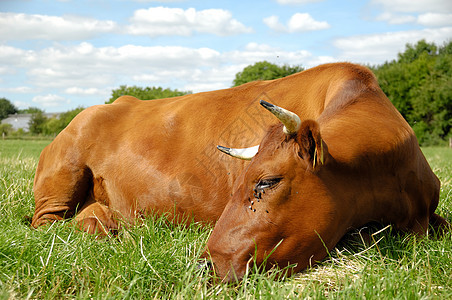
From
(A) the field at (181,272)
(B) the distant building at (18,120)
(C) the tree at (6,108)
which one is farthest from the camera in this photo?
(C) the tree at (6,108)

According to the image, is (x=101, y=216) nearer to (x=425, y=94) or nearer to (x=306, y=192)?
(x=306, y=192)

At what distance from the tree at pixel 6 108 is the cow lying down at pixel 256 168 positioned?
148 metres

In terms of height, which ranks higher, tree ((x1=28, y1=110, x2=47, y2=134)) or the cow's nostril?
tree ((x1=28, y1=110, x2=47, y2=134))

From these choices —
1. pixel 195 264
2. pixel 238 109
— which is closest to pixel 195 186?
pixel 238 109

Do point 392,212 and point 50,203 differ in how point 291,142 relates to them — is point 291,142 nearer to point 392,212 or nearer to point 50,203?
point 392,212

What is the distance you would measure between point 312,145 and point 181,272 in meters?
1.26

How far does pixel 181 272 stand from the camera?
2.80 metres

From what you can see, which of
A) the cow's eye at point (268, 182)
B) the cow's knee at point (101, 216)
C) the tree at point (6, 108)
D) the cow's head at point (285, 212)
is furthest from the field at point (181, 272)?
the tree at point (6, 108)

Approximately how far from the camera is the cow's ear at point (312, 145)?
8.73 ft

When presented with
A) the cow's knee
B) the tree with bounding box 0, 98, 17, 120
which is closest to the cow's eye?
the cow's knee

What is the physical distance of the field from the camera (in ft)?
7.98

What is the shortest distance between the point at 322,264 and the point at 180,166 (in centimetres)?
194

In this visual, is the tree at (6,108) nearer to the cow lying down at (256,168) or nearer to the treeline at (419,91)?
the treeline at (419,91)

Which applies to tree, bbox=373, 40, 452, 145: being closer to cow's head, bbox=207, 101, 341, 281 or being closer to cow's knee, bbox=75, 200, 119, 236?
cow's knee, bbox=75, 200, 119, 236
